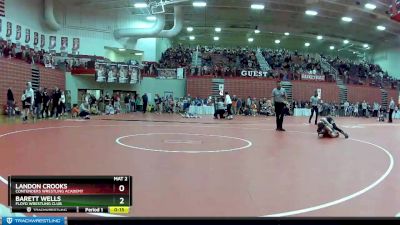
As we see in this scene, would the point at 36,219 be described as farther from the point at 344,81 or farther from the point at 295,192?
the point at 344,81

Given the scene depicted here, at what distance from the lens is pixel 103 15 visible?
106 ft

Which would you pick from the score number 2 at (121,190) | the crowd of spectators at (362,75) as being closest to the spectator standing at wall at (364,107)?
the crowd of spectators at (362,75)

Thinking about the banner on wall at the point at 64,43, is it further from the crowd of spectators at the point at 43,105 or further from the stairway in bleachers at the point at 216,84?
the stairway in bleachers at the point at 216,84

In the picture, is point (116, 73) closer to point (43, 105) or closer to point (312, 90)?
point (43, 105)

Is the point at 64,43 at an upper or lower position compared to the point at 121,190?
upper

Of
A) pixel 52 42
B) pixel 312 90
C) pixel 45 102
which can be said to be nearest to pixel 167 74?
pixel 52 42

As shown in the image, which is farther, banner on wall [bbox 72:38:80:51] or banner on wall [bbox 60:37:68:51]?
banner on wall [bbox 72:38:80:51]

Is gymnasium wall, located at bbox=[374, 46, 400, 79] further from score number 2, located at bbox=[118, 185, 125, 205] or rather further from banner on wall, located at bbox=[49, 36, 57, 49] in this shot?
score number 2, located at bbox=[118, 185, 125, 205]

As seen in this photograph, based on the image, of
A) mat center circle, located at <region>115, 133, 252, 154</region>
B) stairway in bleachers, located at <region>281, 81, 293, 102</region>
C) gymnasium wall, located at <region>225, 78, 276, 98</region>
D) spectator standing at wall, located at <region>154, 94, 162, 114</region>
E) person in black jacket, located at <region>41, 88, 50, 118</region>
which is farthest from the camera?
stairway in bleachers, located at <region>281, 81, 293, 102</region>

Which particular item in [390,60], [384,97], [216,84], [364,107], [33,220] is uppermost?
[390,60]
